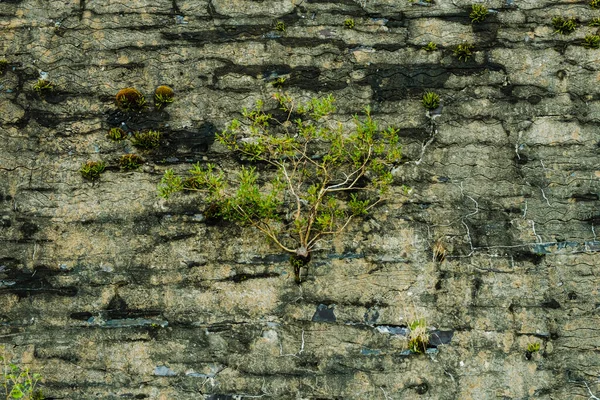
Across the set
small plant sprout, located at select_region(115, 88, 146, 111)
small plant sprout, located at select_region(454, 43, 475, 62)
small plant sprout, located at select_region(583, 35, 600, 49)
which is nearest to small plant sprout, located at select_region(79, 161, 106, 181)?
small plant sprout, located at select_region(115, 88, 146, 111)

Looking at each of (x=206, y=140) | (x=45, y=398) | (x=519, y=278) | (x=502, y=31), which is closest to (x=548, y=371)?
(x=519, y=278)

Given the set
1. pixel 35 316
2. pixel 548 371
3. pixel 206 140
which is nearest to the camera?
pixel 548 371

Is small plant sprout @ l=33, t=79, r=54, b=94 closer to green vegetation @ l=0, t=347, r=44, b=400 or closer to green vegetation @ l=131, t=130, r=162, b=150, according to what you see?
green vegetation @ l=131, t=130, r=162, b=150

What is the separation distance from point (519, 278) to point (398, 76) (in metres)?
1.90

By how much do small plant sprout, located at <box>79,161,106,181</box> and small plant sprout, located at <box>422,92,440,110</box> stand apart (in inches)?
106

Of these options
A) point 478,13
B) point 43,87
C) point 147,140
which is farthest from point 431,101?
point 43,87

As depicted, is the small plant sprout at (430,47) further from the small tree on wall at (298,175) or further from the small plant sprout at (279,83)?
the small plant sprout at (279,83)

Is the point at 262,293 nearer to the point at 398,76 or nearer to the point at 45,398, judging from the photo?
the point at 45,398

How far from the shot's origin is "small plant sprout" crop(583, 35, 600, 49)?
5121 millimetres

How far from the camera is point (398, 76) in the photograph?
5.17m

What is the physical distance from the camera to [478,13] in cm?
524

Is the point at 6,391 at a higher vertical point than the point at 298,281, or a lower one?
→ lower

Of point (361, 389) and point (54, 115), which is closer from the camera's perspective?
point (361, 389)

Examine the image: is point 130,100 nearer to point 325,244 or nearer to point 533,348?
point 325,244
